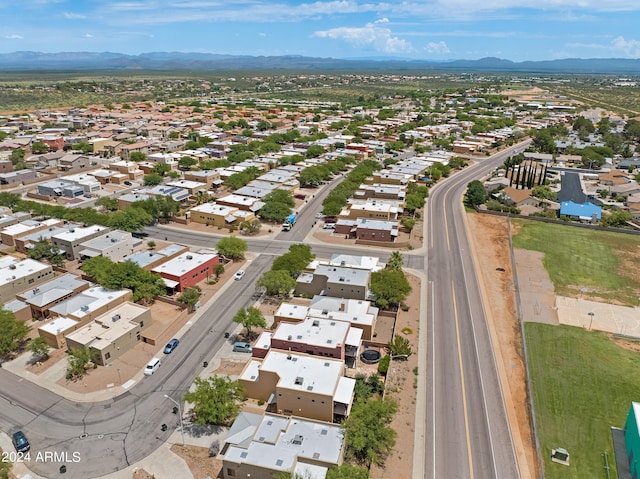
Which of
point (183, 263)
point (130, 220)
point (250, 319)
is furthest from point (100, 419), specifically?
point (130, 220)

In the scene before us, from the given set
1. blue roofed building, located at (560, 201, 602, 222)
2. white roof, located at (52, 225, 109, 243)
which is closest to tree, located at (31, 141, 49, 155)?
white roof, located at (52, 225, 109, 243)

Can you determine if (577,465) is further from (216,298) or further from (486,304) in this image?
(216,298)

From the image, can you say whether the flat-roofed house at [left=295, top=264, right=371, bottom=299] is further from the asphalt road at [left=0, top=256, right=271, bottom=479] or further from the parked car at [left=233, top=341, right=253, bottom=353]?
the asphalt road at [left=0, top=256, right=271, bottom=479]

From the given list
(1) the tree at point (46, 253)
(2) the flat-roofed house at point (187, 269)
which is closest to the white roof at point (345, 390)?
(2) the flat-roofed house at point (187, 269)

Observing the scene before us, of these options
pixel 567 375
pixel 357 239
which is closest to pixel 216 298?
pixel 357 239

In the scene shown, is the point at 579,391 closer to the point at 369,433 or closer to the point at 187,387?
the point at 369,433

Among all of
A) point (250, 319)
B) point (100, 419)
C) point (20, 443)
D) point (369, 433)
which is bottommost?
point (100, 419)
